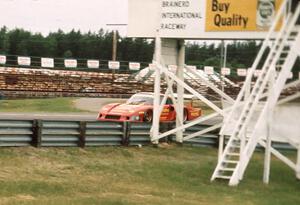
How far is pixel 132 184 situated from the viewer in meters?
13.7

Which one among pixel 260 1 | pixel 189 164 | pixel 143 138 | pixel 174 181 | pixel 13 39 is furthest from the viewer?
pixel 13 39

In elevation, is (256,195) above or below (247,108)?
below

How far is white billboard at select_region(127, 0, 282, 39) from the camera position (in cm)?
1930

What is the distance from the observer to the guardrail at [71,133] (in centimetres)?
1681

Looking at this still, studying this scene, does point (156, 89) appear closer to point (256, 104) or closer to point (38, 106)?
point (256, 104)

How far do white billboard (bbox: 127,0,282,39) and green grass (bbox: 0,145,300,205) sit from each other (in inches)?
153

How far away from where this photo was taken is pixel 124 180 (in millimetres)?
14203

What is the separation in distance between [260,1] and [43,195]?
1008 cm

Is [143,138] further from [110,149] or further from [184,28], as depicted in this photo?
[184,28]

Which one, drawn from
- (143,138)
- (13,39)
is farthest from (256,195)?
(13,39)

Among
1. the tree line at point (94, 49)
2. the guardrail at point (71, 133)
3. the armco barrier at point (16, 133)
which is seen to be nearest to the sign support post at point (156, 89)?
the guardrail at point (71, 133)

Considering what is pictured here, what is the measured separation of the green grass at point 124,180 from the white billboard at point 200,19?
3.88 m

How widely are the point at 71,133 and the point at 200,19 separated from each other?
5628mm

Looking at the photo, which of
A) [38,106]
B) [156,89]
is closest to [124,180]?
[156,89]
